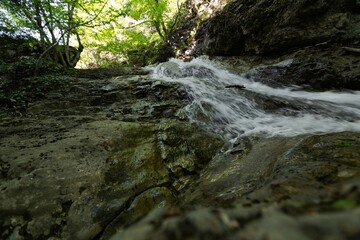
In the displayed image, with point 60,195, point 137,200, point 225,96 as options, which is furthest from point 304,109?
point 60,195

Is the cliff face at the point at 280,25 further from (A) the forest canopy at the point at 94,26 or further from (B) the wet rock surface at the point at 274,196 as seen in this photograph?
(B) the wet rock surface at the point at 274,196

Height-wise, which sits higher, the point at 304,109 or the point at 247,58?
the point at 247,58

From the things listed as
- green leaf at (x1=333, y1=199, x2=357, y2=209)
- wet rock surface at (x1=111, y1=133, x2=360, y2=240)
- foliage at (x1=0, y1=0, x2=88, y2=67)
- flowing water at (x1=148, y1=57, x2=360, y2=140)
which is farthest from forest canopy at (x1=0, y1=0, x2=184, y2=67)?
green leaf at (x1=333, y1=199, x2=357, y2=209)

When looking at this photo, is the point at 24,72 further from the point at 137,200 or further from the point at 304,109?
the point at 304,109

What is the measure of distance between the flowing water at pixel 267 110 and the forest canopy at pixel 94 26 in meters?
5.03

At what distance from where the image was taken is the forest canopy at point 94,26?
25.1ft

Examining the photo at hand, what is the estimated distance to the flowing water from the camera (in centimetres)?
472

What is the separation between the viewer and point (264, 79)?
25.3 ft

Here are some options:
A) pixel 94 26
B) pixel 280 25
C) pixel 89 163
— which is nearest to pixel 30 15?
pixel 94 26

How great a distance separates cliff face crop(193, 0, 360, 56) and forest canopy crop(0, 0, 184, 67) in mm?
4233

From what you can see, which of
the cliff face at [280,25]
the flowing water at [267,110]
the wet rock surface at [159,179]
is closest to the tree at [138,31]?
the cliff face at [280,25]

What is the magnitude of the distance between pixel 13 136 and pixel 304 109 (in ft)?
20.4

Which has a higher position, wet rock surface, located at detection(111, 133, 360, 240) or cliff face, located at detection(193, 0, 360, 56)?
cliff face, located at detection(193, 0, 360, 56)

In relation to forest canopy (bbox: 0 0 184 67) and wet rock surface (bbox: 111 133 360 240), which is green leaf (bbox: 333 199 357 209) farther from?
forest canopy (bbox: 0 0 184 67)
